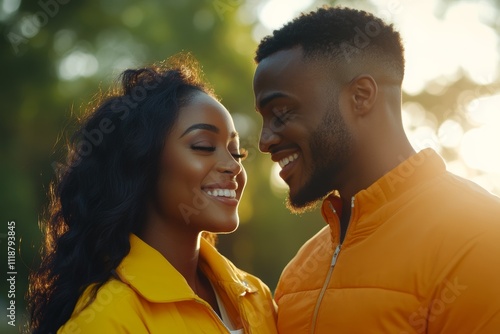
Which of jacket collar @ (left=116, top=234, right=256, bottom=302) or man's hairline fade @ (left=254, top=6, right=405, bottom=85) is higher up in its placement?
man's hairline fade @ (left=254, top=6, right=405, bottom=85)

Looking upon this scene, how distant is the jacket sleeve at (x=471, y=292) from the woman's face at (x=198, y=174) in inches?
46.4

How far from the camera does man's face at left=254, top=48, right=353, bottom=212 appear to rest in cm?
351

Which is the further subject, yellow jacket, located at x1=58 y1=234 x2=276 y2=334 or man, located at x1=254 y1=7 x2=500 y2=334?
yellow jacket, located at x1=58 y1=234 x2=276 y2=334

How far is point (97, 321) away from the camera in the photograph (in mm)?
2977

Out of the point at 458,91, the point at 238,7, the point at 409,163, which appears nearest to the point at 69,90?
the point at 238,7

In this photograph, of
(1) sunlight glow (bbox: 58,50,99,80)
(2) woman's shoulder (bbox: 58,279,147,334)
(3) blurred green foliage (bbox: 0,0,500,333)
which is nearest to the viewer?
(2) woman's shoulder (bbox: 58,279,147,334)

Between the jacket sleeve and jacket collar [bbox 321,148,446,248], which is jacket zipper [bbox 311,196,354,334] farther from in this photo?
the jacket sleeve

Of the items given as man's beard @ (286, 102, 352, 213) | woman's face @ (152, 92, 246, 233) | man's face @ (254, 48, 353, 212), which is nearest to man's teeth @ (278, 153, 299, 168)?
man's face @ (254, 48, 353, 212)

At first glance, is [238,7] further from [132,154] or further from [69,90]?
[132,154]

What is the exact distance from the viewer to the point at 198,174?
350 centimetres

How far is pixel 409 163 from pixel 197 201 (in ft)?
3.45

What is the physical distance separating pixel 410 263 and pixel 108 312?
1.31 metres

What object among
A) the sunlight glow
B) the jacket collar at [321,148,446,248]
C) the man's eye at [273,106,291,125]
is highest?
the sunlight glow

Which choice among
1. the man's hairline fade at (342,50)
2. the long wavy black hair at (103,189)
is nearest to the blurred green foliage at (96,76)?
the long wavy black hair at (103,189)
